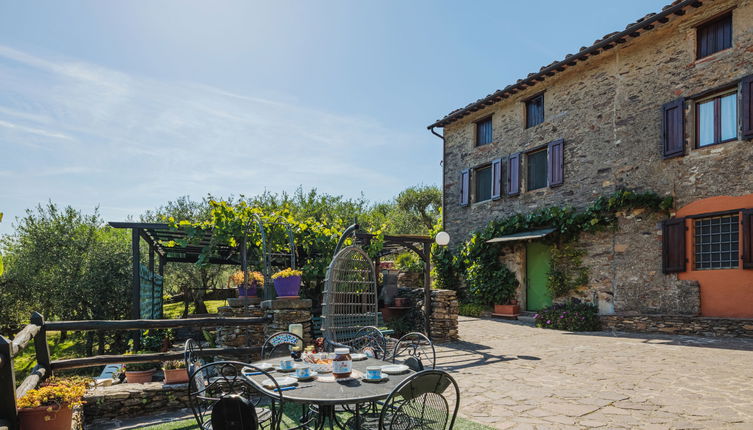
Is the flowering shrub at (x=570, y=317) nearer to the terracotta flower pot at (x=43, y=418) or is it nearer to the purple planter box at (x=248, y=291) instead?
the purple planter box at (x=248, y=291)

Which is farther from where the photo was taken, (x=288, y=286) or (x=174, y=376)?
(x=288, y=286)

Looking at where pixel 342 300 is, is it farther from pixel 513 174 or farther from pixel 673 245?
pixel 513 174

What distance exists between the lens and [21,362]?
11.9 m

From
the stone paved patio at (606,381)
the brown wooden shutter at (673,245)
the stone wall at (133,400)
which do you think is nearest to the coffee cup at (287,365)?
the stone paved patio at (606,381)

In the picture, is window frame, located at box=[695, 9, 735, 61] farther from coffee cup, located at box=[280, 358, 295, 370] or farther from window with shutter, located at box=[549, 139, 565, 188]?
coffee cup, located at box=[280, 358, 295, 370]

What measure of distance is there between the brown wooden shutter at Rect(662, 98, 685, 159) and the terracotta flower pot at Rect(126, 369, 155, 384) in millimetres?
10317

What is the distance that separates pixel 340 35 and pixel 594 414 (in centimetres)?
740

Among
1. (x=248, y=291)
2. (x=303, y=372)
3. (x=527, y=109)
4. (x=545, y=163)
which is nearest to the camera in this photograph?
(x=303, y=372)

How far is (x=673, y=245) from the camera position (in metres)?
9.26

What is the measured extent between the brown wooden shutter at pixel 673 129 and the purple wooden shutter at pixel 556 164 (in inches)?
98.6

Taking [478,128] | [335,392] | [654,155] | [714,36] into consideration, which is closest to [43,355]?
[335,392]

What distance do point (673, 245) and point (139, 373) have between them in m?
9.88

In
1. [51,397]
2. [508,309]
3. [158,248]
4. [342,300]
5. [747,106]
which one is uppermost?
[747,106]

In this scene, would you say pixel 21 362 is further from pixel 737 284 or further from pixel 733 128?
pixel 733 128
